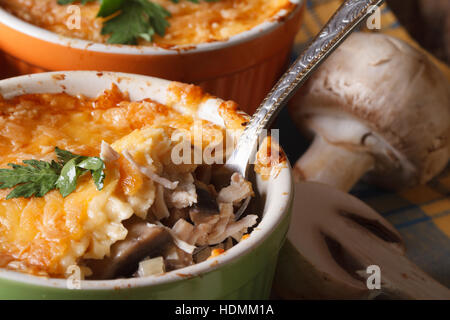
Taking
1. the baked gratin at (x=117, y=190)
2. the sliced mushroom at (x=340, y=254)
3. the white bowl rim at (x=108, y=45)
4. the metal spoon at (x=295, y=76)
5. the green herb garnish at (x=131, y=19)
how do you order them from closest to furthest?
the baked gratin at (x=117, y=190), the metal spoon at (x=295, y=76), the sliced mushroom at (x=340, y=254), the white bowl rim at (x=108, y=45), the green herb garnish at (x=131, y=19)

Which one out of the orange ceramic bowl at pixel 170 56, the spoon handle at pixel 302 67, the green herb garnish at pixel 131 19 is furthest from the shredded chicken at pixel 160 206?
the green herb garnish at pixel 131 19

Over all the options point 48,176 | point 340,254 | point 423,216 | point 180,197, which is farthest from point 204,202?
point 423,216

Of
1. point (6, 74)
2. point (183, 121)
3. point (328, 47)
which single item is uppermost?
point (328, 47)

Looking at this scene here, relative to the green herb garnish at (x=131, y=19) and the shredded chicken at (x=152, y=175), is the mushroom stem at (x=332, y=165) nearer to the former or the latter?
the green herb garnish at (x=131, y=19)

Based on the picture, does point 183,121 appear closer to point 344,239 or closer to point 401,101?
point 344,239

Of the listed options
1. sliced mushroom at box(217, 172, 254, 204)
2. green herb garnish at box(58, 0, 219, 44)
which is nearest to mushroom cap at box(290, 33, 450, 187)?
green herb garnish at box(58, 0, 219, 44)

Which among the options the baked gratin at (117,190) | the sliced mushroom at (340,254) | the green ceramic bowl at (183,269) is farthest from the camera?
the sliced mushroom at (340,254)
